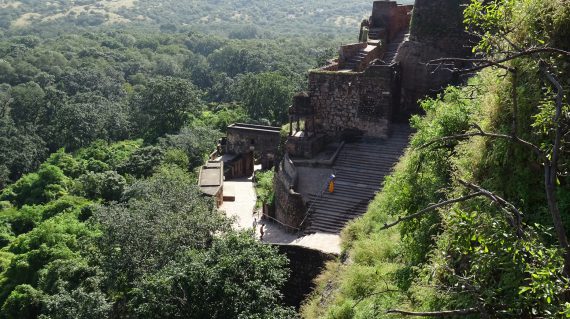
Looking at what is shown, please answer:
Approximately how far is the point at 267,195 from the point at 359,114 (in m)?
5.21

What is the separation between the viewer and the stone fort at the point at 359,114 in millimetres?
19734

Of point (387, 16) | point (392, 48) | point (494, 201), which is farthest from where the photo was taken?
point (387, 16)

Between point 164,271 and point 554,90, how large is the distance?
895 centimetres

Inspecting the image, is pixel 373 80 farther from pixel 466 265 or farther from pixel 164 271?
pixel 466 265

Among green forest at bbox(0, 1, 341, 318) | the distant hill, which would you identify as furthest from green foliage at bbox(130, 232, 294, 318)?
the distant hill

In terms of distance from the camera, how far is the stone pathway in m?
16.6

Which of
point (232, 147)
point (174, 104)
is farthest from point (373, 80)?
point (174, 104)

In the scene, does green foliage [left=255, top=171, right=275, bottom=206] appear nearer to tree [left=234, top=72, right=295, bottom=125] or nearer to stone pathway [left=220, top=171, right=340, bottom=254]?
stone pathway [left=220, top=171, right=340, bottom=254]

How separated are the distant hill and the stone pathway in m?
101

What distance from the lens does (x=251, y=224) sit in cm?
2191

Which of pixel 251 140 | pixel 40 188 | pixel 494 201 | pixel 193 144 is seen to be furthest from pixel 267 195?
pixel 494 201

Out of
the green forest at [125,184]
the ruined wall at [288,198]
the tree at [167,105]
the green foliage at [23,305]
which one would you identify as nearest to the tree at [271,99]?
the green forest at [125,184]

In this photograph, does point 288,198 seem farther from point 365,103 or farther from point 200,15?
point 200,15

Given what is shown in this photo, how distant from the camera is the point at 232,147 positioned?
1328 inches
